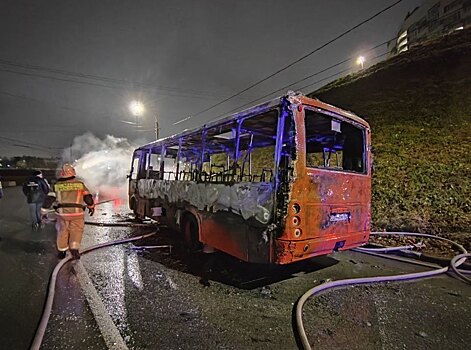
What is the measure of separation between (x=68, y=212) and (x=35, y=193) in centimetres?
450

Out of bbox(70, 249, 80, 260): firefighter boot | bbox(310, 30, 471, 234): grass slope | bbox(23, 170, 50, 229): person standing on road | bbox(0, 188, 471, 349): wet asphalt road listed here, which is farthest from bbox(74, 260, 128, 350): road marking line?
bbox(310, 30, 471, 234): grass slope

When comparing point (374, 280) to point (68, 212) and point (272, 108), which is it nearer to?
point (272, 108)

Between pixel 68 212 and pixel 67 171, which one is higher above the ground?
pixel 67 171

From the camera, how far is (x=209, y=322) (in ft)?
9.90

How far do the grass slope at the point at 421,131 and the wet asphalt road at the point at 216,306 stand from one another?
344 centimetres

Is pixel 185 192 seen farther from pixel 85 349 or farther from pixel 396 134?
pixel 396 134

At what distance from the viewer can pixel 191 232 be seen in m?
6.11

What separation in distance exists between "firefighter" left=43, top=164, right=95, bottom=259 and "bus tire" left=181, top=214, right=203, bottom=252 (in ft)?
7.02

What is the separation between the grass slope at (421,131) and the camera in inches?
303

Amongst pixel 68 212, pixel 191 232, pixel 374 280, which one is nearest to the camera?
pixel 374 280

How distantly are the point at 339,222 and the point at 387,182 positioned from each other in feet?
22.6

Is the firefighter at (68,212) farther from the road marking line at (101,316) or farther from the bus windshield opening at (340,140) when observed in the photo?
the bus windshield opening at (340,140)

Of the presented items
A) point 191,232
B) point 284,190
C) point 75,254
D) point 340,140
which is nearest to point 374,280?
point 284,190

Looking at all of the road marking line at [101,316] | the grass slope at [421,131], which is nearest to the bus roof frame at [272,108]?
the road marking line at [101,316]
